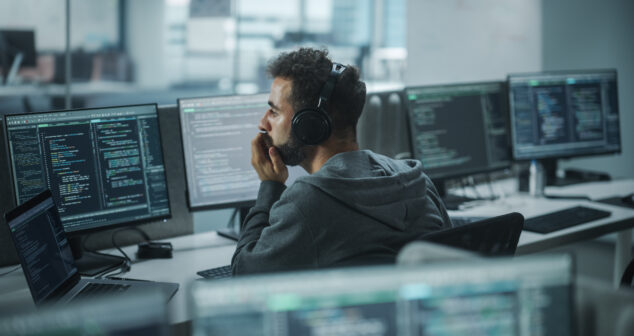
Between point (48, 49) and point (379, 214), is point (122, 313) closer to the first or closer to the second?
point (379, 214)

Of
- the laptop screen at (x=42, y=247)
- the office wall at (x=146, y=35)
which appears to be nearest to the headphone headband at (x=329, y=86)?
the laptop screen at (x=42, y=247)

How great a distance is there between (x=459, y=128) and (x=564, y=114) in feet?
1.78

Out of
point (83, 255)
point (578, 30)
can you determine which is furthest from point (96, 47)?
point (83, 255)

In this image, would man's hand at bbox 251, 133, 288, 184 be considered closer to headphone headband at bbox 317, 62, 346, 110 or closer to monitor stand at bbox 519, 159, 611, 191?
headphone headband at bbox 317, 62, 346, 110

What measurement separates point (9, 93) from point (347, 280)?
5900mm

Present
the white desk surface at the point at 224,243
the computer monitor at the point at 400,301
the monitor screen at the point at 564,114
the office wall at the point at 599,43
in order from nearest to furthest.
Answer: the computer monitor at the point at 400,301, the white desk surface at the point at 224,243, the monitor screen at the point at 564,114, the office wall at the point at 599,43

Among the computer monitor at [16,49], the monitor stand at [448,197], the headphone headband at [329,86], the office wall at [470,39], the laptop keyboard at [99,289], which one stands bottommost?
the laptop keyboard at [99,289]

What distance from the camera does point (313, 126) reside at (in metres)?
1.44

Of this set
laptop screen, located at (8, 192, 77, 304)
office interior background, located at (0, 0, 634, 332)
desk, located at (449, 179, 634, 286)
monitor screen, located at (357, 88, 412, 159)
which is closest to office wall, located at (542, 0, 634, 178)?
office interior background, located at (0, 0, 634, 332)

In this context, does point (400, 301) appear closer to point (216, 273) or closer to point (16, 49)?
point (216, 273)

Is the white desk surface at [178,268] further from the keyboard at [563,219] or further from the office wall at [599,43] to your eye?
the office wall at [599,43]

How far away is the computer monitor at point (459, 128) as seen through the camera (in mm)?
2326

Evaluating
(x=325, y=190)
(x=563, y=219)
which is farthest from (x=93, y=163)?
(x=563, y=219)

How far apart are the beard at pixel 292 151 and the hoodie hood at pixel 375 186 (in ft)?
0.48
